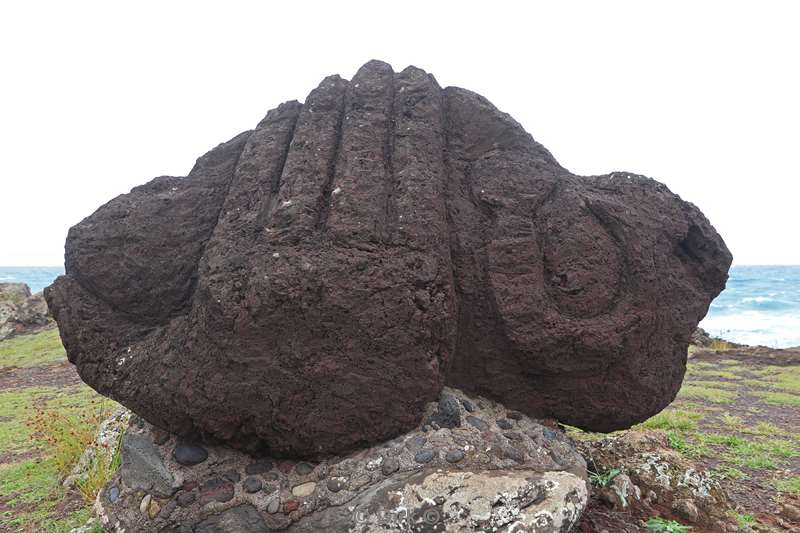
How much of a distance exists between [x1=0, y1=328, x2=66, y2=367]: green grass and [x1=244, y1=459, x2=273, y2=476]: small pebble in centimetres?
1322

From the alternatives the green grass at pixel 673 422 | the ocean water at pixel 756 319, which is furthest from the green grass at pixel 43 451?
the ocean water at pixel 756 319

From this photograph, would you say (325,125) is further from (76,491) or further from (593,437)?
(593,437)

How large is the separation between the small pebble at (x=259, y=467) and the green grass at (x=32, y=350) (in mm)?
13225

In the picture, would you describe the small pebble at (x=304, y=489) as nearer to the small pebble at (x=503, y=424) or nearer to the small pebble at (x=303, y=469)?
the small pebble at (x=303, y=469)

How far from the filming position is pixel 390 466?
3.37 m

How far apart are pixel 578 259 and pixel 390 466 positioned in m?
1.75

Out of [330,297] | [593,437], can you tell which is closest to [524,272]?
[330,297]

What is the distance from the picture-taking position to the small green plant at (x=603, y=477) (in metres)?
4.23

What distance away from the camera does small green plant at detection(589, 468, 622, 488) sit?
13.9 ft

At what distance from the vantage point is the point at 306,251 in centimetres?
337

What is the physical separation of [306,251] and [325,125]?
1.06 meters

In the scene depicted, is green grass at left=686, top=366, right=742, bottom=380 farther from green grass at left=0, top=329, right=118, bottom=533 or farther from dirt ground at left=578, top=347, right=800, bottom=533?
green grass at left=0, top=329, right=118, bottom=533

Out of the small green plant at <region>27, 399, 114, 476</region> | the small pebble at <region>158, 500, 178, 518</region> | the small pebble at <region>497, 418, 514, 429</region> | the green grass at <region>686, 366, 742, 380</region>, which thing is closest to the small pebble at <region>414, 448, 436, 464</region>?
the small pebble at <region>497, 418, 514, 429</region>

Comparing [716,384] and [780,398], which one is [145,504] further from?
[716,384]
